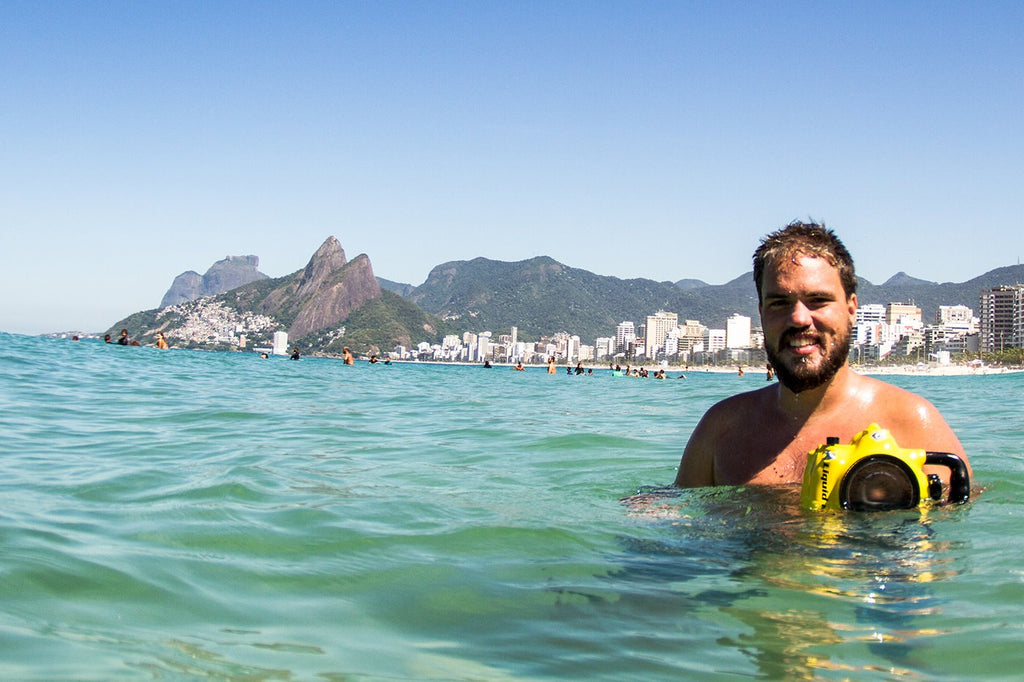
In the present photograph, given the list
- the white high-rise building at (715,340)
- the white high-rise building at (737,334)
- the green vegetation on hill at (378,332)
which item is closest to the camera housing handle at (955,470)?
the green vegetation on hill at (378,332)

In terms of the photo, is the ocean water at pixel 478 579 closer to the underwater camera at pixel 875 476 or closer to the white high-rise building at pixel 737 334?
the underwater camera at pixel 875 476

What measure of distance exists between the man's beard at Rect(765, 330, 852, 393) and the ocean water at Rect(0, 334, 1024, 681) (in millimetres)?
527

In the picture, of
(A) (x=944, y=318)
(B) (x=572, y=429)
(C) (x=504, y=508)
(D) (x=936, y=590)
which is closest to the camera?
(D) (x=936, y=590)

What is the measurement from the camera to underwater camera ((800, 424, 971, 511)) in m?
2.99

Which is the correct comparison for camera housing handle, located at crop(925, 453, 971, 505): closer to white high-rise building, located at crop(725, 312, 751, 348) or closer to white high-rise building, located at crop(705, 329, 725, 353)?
→ white high-rise building, located at crop(725, 312, 751, 348)

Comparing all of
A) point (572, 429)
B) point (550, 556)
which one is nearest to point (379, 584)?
point (550, 556)

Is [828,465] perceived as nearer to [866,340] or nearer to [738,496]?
[738,496]

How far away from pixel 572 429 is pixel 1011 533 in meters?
6.63

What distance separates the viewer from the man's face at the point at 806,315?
332cm

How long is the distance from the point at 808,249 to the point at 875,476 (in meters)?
0.94

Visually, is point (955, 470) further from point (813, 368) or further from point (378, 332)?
point (378, 332)

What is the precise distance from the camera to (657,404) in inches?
661

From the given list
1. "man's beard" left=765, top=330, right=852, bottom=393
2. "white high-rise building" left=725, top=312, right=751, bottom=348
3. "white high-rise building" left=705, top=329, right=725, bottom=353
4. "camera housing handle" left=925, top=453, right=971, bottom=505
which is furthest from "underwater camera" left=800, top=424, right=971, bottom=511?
"white high-rise building" left=705, top=329, right=725, bottom=353

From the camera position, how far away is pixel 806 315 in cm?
329
